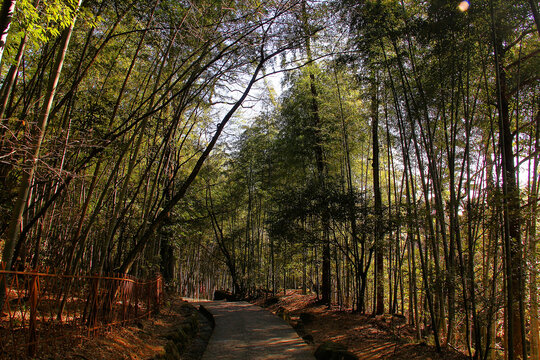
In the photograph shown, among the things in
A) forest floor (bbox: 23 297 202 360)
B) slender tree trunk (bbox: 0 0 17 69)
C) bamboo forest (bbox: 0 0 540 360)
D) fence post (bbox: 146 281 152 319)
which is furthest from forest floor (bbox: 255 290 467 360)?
slender tree trunk (bbox: 0 0 17 69)

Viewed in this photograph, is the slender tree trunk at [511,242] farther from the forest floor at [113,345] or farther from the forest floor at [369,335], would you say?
the forest floor at [113,345]

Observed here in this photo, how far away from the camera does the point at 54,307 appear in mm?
2818

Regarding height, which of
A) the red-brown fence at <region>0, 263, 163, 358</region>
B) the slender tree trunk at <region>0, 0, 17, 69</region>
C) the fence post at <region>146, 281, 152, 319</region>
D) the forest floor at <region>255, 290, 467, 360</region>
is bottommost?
the forest floor at <region>255, 290, 467, 360</region>

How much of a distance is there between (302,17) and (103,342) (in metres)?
4.48

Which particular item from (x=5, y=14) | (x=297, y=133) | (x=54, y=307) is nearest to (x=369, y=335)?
(x=54, y=307)

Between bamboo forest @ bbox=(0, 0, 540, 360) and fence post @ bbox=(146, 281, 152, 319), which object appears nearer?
bamboo forest @ bbox=(0, 0, 540, 360)

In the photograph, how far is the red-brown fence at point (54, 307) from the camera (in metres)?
2.20

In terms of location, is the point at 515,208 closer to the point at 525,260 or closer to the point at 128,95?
the point at 525,260

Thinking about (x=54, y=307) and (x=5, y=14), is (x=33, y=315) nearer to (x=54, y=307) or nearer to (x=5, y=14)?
(x=54, y=307)

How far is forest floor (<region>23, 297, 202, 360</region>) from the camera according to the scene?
2531mm

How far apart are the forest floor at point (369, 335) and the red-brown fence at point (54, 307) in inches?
114

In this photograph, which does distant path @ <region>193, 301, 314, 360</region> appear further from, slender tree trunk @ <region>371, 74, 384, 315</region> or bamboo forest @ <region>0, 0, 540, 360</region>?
slender tree trunk @ <region>371, 74, 384, 315</region>

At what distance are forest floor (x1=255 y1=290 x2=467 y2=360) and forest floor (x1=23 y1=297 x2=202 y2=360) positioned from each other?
242cm

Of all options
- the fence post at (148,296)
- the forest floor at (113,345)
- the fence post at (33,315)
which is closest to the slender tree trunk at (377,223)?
the forest floor at (113,345)
